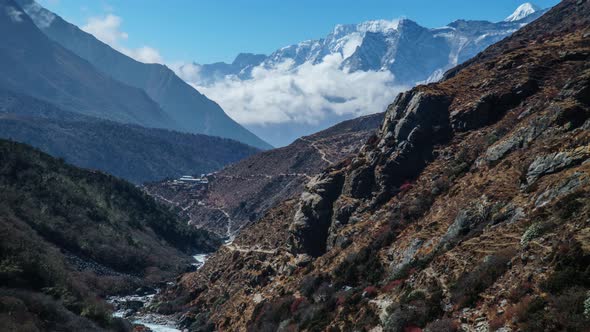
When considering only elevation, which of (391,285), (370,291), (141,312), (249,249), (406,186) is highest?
(406,186)

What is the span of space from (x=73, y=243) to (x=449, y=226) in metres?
80.3

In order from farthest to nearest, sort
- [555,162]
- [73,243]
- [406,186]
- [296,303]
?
[73,243], [406,186], [296,303], [555,162]

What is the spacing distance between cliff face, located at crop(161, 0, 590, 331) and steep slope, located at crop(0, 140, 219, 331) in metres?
16.2

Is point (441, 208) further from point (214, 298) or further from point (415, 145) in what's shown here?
point (214, 298)

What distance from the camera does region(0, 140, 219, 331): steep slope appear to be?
110 feet

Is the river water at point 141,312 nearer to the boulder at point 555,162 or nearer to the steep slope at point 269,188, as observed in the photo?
the boulder at point 555,162

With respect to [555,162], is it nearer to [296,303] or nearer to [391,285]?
[391,285]

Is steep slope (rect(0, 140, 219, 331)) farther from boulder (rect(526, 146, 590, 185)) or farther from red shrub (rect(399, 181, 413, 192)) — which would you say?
boulder (rect(526, 146, 590, 185))

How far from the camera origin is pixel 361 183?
1921 inches

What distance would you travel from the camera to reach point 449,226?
103 feet

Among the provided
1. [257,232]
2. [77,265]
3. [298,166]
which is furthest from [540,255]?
[298,166]

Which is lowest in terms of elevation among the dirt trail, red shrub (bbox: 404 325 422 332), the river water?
the river water

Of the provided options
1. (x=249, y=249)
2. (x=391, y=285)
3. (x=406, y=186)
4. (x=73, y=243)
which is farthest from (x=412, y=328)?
(x=73, y=243)

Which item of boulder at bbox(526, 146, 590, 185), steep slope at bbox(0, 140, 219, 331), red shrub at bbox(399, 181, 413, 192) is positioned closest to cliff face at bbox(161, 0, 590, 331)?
boulder at bbox(526, 146, 590, 185)
